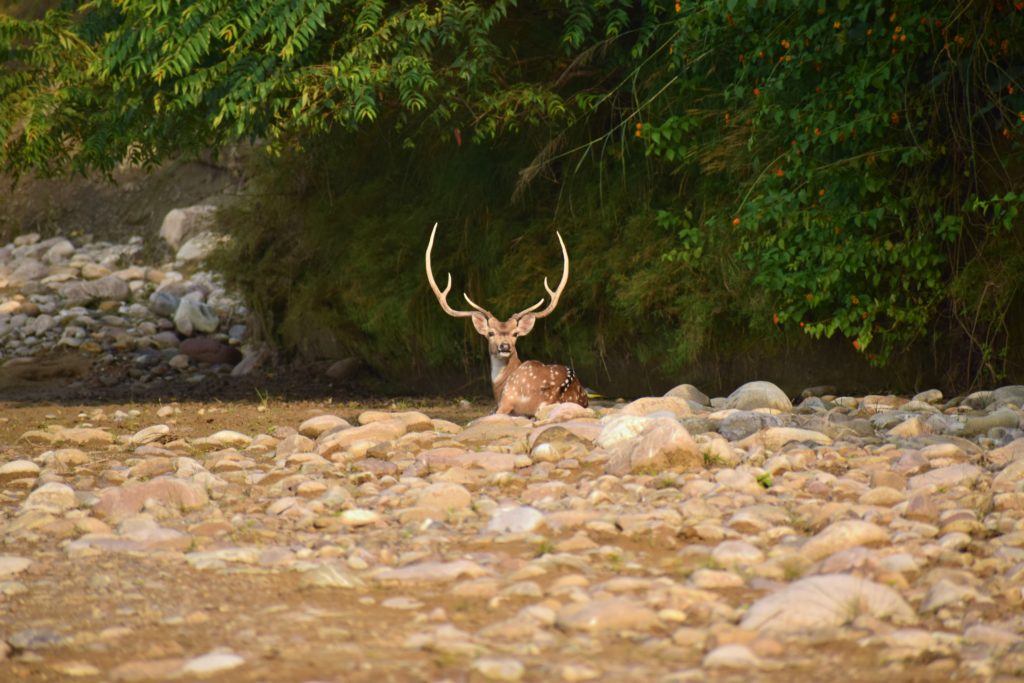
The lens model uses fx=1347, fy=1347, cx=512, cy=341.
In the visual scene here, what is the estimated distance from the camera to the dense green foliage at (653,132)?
816 cm

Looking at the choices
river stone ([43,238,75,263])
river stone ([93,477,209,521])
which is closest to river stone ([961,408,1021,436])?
river stone ([93,477,209,521])

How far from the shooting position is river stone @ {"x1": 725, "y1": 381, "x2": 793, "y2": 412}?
8320mm

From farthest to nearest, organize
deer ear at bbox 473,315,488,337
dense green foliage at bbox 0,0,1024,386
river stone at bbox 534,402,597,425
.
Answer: deer ear at bbox 473,315,488,337 → dense green foliage at bbox 0,0,1024,386 → river stone at bbox 534,402,597,425

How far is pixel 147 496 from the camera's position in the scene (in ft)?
17.7

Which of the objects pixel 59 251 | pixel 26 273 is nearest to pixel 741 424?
pixel 26 273

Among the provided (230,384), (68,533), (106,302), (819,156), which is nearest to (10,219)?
(106,302)

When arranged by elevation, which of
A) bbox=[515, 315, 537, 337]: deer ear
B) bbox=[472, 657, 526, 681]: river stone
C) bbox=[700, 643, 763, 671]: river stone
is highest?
bbox=[515, 315, 537, 337]: deer ear

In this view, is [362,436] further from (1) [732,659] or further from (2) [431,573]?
(1) [732,659]

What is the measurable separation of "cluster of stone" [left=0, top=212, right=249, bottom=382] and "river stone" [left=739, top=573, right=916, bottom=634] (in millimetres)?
11182

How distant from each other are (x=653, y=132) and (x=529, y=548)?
5041mm

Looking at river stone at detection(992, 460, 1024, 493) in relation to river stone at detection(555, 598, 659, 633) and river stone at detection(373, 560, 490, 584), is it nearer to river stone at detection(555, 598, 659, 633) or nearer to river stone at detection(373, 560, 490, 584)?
river stone at detection(555, 598, 659, 633)

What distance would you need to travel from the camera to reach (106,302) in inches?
711

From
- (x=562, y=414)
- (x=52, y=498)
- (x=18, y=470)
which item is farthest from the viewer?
(x=562, y=414)

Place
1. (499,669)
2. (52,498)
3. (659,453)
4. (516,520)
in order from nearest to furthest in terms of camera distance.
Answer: (499,669), (516,520), (52,498), (659,453)
